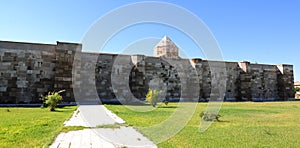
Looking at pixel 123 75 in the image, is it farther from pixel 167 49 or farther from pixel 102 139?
pixel 102 139

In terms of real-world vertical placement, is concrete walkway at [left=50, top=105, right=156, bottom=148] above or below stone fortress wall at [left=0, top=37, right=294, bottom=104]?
below

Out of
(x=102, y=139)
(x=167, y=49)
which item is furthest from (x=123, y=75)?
(x=102, y=139)

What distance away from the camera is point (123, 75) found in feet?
56.3

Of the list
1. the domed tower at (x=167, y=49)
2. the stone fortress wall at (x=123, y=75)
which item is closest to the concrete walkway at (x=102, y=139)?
the stone fortress wall at (x=123, y=75)

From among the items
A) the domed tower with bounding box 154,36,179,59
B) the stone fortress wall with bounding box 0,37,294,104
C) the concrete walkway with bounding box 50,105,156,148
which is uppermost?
the domed tower with bounding box 154,36,179,59

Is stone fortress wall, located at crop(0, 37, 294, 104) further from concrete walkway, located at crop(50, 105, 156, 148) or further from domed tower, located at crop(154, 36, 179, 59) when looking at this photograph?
concrete walkway, located at crop(50, 105, 156, 148)

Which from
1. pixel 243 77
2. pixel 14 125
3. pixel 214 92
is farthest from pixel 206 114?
pixel 243 77

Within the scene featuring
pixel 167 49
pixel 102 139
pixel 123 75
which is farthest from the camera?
pixel 167 49

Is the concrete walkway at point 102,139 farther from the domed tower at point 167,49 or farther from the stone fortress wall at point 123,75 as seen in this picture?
the domed tower at point 167,49

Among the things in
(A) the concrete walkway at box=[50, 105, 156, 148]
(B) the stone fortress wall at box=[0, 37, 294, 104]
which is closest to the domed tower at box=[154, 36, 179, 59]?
(B) the stone fortress wall at box=[0, 37, 294, 104]

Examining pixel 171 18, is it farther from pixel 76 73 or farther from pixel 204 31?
pixel 76 73

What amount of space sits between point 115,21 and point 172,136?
173 inches

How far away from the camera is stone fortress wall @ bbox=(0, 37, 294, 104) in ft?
Answer: 47.1

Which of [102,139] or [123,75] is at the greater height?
[123,75]
